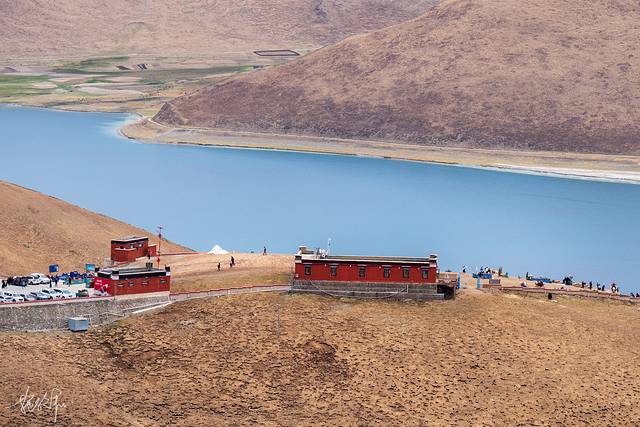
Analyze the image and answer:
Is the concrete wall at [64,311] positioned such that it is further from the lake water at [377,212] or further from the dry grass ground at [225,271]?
the lake water at [377,212]

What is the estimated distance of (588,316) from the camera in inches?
2955

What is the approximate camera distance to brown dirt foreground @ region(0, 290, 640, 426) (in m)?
60.4

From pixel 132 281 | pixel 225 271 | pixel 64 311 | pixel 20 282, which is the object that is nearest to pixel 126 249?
pixel 225 271

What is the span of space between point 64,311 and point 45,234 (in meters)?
29.8

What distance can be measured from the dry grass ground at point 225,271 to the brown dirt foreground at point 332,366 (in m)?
2.74

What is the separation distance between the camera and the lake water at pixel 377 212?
125 m

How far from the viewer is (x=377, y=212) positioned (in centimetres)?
15462

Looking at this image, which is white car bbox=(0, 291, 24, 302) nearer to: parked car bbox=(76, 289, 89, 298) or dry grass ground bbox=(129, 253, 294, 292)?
parked car bbox=(76, 289, 89, 298)

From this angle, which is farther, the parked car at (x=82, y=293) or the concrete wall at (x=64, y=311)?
the parked car at (x=82, y=293)

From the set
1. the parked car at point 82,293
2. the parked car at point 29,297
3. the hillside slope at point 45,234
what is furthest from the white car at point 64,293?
the hillside slope at point 45,234

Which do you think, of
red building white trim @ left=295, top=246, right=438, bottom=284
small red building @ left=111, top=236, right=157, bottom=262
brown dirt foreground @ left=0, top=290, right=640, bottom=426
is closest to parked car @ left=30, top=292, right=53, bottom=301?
brown dirt foreground @ left=0, top=290, right=640, bottom=426

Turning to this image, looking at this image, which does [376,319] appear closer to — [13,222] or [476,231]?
[13,222]

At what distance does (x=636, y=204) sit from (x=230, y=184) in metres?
60.7

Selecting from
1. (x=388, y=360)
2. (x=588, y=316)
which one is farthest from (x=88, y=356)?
(x=588, y=316)
